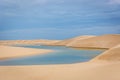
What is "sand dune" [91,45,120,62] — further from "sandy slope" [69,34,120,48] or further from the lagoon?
"sandy slope" [69,34,120,48]

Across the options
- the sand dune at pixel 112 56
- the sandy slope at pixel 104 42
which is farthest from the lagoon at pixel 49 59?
the sandy slope at pixel 104 42

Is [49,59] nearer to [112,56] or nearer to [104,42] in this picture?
[112,56]

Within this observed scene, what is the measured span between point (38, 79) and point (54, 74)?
0.76m

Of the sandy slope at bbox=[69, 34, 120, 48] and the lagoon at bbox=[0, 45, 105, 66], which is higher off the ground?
the sandy slope at bbox=[69, 34, 120, 48]

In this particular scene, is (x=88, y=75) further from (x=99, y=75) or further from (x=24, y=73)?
(x=24, y=73)

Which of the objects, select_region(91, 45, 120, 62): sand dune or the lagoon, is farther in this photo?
the lagoon

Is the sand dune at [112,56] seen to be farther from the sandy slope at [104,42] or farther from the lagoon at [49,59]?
the sandy slope at [104,42]

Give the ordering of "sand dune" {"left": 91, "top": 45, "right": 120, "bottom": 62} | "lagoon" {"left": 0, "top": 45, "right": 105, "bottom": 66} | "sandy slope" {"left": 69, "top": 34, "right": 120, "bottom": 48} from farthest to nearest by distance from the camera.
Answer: "sandy slope" {"left": 69, "top": 34, "right": 120, "bottom": 48} < "lagoon" {"left": 0, "top": 45, "right": 105, "bottom": 66} < "sand dune" {"left": 91, "top": 45, "right": 120, "bottom": 62}

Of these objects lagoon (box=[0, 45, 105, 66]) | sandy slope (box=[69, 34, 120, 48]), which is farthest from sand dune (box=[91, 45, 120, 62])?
sandy slope (box=[69, 34, 120, 48])

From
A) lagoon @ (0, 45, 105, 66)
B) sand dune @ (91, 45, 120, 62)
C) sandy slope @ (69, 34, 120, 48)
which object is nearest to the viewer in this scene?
sand dune @ (91, 45, 120, 62)

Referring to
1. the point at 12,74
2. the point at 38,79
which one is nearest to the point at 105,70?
the point at 38,79

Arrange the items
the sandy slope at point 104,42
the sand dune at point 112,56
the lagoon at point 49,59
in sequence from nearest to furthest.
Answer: the sand dune at point 112,56 < the lagoon at point 49,59 < the sandy slope at point 104,42

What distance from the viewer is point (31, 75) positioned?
6.51 m

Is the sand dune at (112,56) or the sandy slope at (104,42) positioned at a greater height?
the sandy slope at (104,42)
